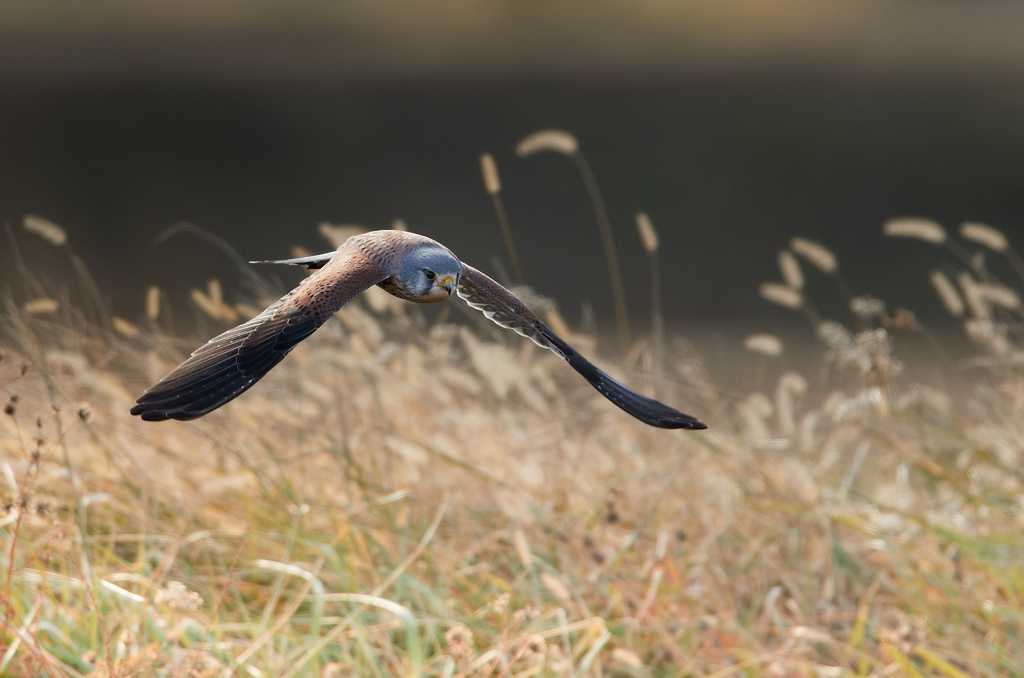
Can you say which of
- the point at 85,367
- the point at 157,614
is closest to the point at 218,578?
the point at 157,614

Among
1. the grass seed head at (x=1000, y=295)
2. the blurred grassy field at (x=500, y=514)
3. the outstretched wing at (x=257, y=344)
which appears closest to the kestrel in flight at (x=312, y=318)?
the outstretched wing at (x=257, y=344)

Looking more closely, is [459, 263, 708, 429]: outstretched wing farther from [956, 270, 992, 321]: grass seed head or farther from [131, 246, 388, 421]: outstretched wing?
[956, 270, 992, 321]: grass seed head

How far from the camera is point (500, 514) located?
2.31 m

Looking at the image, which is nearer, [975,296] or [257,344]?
[257,344]

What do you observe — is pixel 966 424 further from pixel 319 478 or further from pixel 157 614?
pixel 157 614

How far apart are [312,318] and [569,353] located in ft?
0.80

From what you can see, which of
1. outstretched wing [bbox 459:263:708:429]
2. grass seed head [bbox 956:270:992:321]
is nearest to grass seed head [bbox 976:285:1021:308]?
grass seed head [bbox 956:270:992:321]

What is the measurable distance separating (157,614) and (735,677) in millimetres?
1272

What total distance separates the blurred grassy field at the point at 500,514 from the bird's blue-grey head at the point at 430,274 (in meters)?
1.22

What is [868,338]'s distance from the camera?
221 centimetres

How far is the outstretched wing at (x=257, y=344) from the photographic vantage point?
0.51m

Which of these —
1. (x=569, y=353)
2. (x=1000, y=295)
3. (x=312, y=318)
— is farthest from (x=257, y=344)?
(x=1000, y=295)

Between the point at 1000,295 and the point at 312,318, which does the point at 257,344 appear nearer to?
the point at 312,318

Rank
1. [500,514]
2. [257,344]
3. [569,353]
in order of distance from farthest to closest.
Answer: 1. [500,514]
2. [569,353]
3. [257,344]
